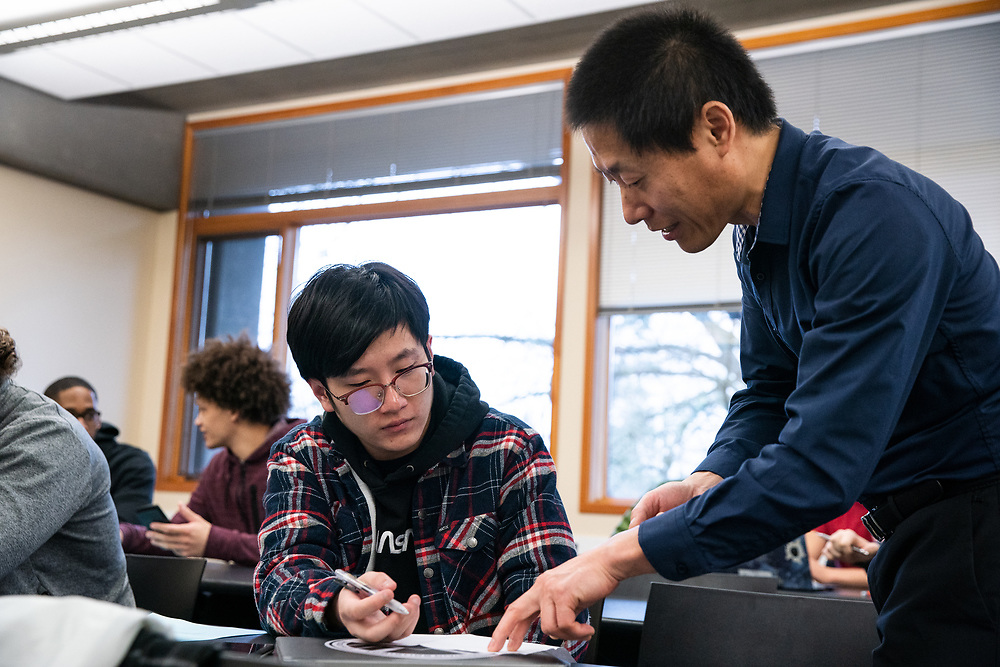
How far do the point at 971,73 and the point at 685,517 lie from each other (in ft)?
11.9

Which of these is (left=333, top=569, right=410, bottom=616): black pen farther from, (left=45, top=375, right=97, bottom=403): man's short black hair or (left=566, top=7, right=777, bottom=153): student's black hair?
(left=45, top=375, right=97, bottom=403): man's short black hair

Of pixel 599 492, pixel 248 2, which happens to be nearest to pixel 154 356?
pixel 248 2

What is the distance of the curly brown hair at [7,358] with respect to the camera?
1.86 m

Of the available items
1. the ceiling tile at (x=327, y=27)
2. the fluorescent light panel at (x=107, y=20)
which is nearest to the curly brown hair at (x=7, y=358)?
the fluorescent light panel at (x=107, y=20)

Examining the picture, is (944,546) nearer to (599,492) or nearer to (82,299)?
(599,492)

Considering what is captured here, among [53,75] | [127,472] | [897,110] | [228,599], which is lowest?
[228,599]

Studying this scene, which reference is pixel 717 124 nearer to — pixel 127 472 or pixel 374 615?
pixel 374 615

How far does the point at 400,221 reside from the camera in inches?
205

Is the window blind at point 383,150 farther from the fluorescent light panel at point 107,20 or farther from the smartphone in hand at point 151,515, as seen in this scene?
the smartphone in hand at point 151,515

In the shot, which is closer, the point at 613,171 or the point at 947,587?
the point at 947,587

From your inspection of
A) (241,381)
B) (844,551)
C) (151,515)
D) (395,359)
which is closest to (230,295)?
(241,381)

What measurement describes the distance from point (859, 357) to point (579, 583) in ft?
1.24

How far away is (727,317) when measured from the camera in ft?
14.2

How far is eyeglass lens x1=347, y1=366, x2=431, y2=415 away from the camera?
4.91ft
